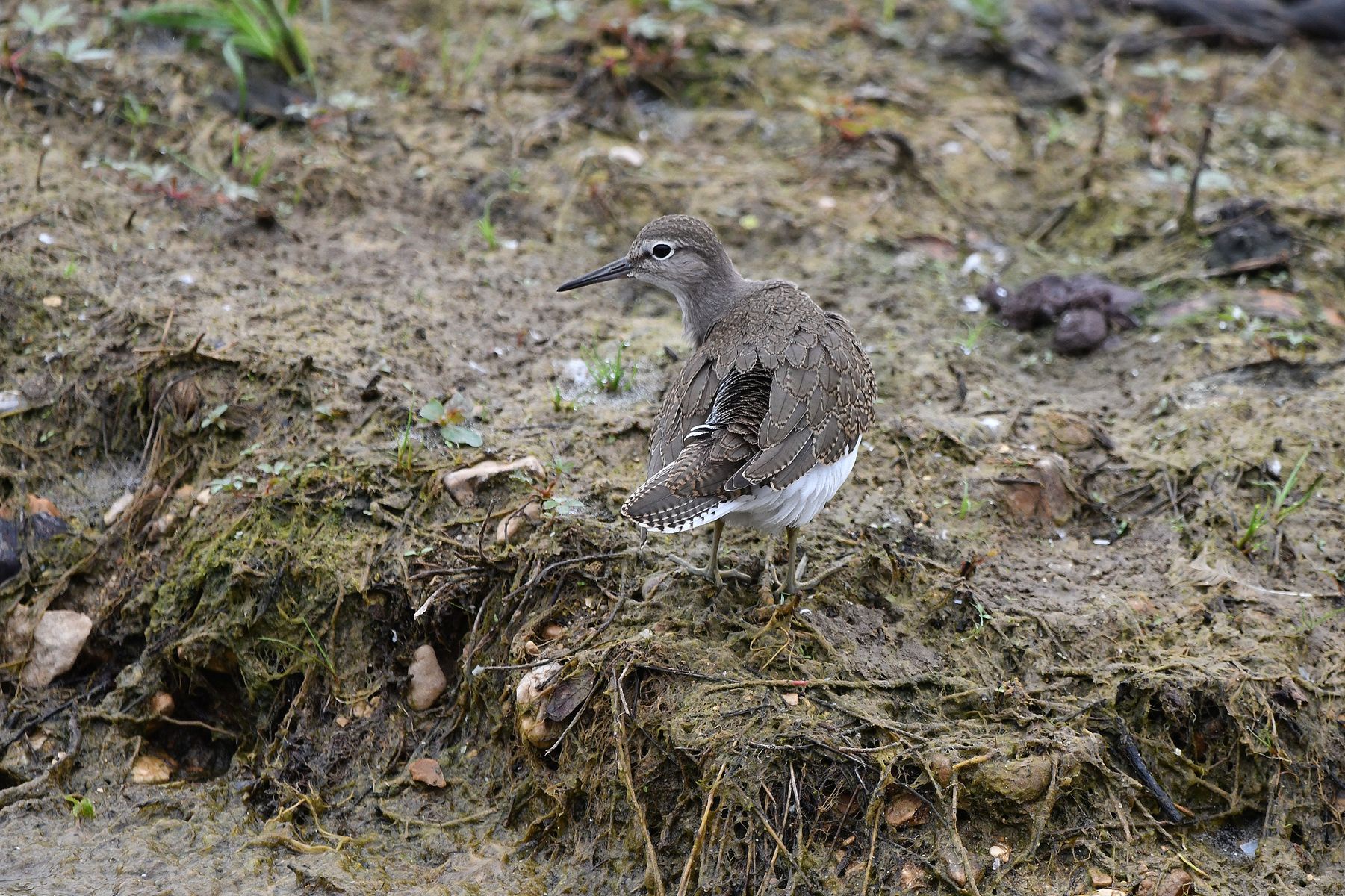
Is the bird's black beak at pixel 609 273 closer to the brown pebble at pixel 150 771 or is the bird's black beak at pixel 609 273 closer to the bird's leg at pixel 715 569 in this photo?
the bird's leg at pixel 715 569

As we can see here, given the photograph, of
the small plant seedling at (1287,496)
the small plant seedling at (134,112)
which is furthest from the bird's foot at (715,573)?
the small plant seedling at (134,112)

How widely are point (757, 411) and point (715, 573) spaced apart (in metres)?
0.68

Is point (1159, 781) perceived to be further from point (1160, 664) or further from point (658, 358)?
point (658, 358)

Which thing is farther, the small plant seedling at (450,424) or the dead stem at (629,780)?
the small plant seedling at (450,424)

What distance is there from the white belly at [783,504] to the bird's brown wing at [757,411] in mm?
31

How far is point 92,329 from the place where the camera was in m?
6.18

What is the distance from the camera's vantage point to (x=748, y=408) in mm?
4945

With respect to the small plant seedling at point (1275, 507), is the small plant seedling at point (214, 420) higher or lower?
higher

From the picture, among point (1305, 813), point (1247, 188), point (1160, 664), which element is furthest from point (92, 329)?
point (1247, 188)

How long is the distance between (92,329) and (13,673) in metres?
1.71

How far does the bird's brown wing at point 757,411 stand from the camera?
454cm

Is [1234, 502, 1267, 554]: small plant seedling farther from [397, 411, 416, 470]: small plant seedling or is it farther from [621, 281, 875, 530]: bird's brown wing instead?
[397, 411, 416, 470]: small plant seedling

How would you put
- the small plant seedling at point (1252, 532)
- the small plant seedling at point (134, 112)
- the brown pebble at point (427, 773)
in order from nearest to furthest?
1. the brown pebble at point (427, 773)
2. the small plant seedling at point (1252, 532)
3. the small plant seedling at point (134, 112)

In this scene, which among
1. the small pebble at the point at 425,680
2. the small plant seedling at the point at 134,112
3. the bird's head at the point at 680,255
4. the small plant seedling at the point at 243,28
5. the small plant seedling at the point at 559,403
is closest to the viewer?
the small pebble at the point at 425,680
